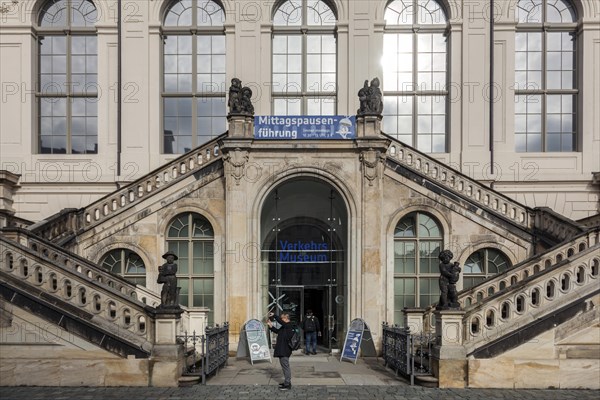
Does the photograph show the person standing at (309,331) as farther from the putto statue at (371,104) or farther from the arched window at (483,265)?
the putto statue at (371,104)

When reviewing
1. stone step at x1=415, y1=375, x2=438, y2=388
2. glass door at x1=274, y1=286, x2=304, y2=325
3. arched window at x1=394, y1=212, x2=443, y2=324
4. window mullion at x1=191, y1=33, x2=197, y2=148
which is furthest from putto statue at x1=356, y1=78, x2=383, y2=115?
stone step at x1=415, y1=375, x2=438, y2=388

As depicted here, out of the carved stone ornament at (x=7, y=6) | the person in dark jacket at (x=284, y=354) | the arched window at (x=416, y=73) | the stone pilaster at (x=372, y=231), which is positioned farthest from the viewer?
the arched window at (x=416, y=73)

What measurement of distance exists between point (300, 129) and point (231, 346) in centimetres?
695

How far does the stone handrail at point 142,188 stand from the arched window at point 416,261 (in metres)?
6.74

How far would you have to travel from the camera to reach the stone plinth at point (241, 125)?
19406 mm

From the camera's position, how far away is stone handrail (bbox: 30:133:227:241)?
66.1ft

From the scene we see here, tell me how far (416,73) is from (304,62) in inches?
175

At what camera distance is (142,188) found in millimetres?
20469

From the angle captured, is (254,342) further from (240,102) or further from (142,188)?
(240,102)

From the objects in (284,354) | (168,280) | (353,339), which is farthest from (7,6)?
(284,354)

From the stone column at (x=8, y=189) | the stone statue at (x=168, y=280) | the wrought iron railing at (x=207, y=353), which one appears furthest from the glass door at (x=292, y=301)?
the stone column at (x=8, y=189)

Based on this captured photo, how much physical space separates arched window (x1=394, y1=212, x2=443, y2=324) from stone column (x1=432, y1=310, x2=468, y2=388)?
21.5 feet

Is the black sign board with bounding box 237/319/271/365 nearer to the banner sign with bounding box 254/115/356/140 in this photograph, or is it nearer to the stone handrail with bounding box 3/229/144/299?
the stone handrail with bounding box 3/229/144/299

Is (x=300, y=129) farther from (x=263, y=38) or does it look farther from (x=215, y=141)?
(x=263, y=38)
